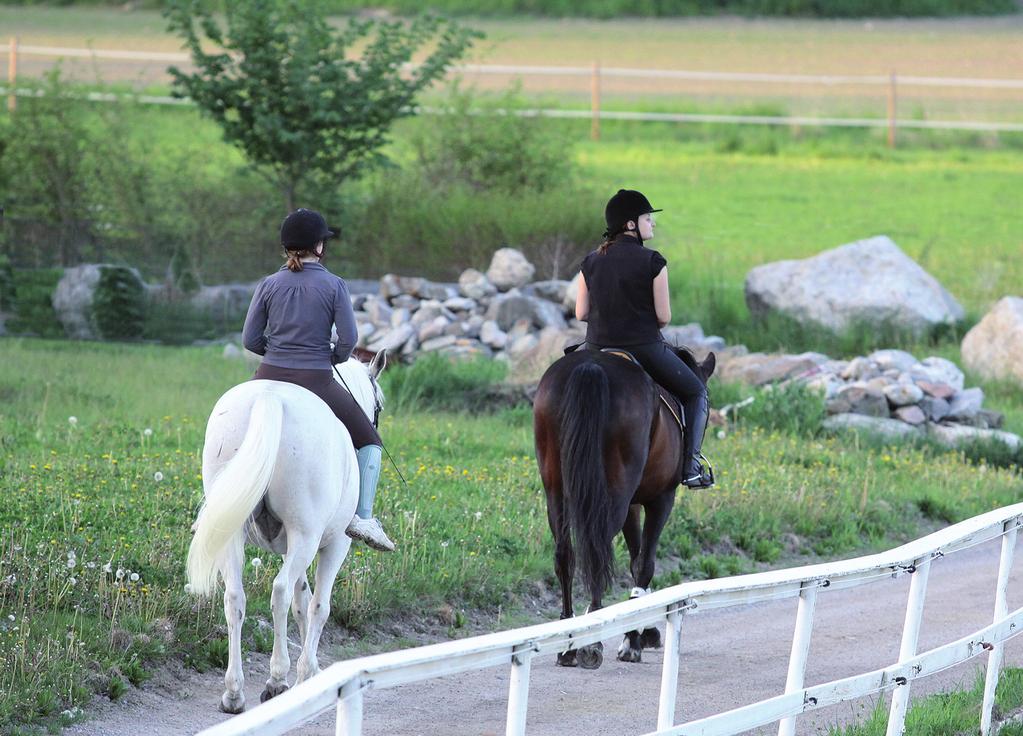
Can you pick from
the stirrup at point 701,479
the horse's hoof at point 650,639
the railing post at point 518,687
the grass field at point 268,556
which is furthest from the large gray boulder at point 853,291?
the railing post at point 518,687

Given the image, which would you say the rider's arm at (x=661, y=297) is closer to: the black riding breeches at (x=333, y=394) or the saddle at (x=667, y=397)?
the saddle at (x=667, y=397)

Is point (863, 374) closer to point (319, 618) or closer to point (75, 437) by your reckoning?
point (75, 437)

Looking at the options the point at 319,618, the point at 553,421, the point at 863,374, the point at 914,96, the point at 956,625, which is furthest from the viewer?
Result: the point at 914,96

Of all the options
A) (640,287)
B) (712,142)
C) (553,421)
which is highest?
(640,287)

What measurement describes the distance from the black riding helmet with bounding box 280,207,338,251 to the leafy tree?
14.6 m

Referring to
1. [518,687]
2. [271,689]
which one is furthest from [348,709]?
[271,689]

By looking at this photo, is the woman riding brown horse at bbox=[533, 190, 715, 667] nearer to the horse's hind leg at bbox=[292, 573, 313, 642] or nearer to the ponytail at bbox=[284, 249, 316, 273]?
the horse's hind leg at bbox=[292, 573, 313, 642]

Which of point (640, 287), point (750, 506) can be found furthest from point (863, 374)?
point (640, 287)

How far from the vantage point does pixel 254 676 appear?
27.7 ft

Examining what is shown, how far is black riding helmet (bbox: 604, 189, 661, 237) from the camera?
30.4 feet

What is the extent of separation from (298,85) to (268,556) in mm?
13687

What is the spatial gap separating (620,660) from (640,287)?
80.6 inches

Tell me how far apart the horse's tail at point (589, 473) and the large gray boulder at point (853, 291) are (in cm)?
1263

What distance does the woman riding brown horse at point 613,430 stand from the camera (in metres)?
8.82
